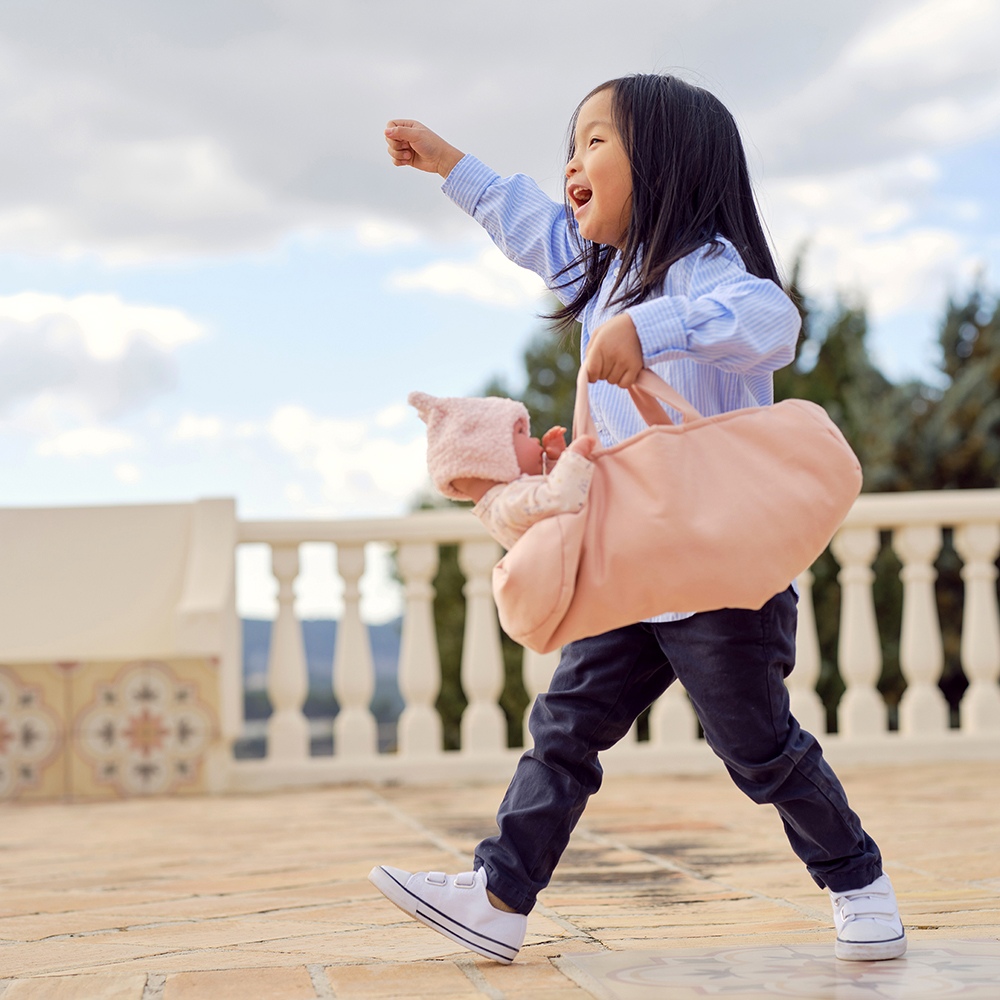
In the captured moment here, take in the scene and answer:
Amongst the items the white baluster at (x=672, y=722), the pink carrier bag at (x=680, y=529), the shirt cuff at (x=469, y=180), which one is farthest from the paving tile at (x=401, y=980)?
the white baluster at (x=672, y=722)

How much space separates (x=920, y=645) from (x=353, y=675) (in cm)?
225

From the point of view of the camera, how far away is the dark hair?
1.54 metres

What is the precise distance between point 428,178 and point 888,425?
1091 cm

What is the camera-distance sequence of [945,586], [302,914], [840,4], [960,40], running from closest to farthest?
[302,914] < [840,4] < [960,40] < [945,586]

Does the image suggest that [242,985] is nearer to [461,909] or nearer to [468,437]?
[461,909]

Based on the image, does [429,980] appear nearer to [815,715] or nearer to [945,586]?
[815,715]

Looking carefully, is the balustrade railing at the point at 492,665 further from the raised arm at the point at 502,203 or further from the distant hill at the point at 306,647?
the raised arm at the point at 502,203

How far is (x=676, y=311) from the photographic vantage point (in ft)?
4.42

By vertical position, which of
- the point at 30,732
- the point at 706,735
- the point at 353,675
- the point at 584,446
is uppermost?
the point at 584,446

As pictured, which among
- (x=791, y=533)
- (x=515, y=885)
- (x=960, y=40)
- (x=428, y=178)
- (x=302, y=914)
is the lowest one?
(x=302, y=914)

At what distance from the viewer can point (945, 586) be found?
1139cm

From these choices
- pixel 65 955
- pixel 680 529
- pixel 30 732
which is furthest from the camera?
pixel 30 732

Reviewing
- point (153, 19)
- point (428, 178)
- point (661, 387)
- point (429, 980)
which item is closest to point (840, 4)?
point (153, 19)

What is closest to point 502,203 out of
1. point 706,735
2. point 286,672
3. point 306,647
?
point 706,735
